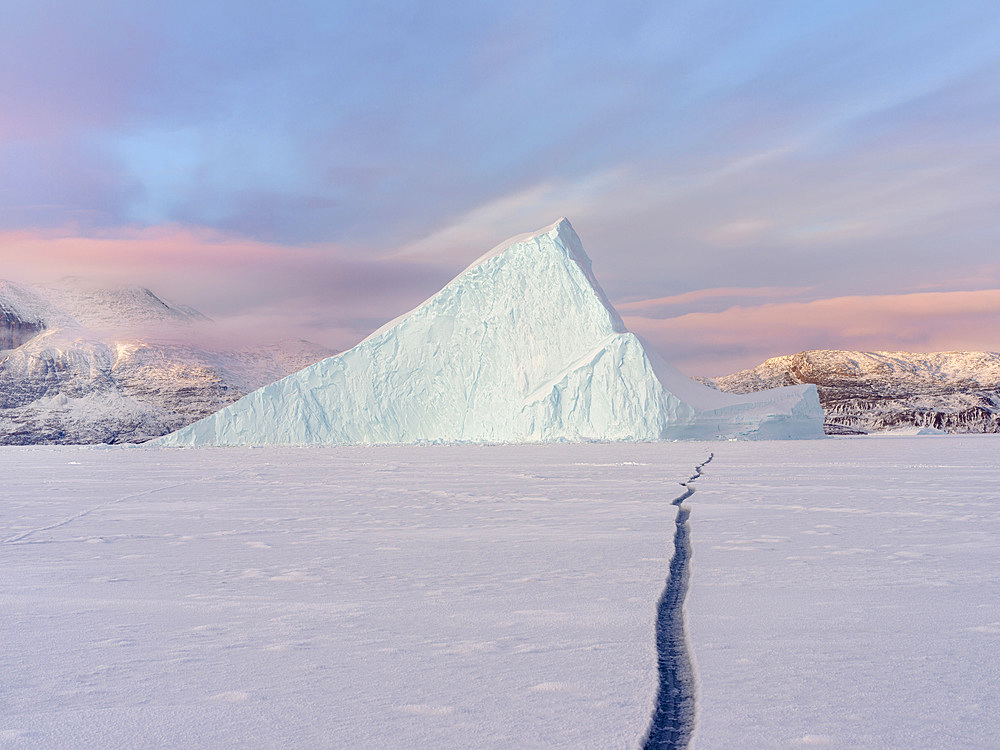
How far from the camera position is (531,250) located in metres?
36.2

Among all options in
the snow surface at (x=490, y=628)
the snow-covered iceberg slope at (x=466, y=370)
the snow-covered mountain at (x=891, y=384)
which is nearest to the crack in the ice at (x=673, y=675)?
the snow surface at (x=490, y=628)

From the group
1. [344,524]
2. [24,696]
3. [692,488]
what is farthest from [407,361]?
[24,696]

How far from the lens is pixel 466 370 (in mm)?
36281

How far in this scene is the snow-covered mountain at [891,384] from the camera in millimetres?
110000

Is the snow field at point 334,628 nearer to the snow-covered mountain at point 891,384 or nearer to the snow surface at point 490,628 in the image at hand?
the snow surface at point 490,628

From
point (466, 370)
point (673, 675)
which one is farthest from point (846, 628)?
point (466, 370)

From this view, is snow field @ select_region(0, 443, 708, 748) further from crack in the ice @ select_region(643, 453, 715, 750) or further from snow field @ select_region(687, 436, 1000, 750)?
snow field @ select_region(687, 436, 1000, 750)

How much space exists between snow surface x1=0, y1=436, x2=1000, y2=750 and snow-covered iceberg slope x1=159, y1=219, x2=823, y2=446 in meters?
27.4

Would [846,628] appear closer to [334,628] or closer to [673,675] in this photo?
[673,675]

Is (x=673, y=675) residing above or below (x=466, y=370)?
below

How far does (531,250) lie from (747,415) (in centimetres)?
1236

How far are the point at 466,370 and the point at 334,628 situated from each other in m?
32.6

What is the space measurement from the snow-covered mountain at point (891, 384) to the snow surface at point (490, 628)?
359 ft

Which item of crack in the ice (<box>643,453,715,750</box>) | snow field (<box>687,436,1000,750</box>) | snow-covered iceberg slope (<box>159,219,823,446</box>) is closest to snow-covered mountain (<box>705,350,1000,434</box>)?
snow-covered iceberg slope (<box>159,219,823,446</box>)
